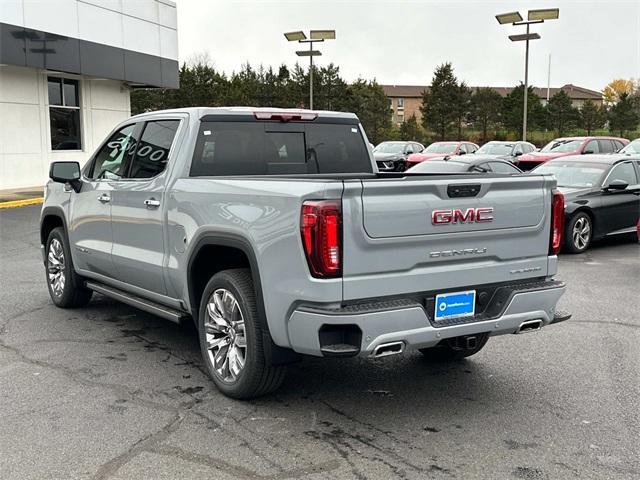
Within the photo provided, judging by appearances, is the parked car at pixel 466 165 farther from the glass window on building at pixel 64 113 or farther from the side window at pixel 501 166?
the glass window on building at pixel 64 113

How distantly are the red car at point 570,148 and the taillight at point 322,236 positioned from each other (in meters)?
18.3

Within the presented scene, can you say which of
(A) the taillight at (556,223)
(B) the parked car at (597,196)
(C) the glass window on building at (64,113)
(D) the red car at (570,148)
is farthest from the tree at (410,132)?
(A) the taillight at (556,223)

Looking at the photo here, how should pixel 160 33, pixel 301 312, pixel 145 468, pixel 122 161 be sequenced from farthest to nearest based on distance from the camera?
pixel 160 33, pixel 122 161, pixel 301 312, pixel 145 468

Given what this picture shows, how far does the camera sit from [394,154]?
2877 cm

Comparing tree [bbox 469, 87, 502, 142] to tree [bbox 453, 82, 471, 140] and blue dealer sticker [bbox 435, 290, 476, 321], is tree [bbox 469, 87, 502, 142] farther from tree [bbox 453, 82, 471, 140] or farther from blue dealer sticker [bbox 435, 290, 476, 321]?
blue dealer sticker [bbox 435, 290, 476, 321]

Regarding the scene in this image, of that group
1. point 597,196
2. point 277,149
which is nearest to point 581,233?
point 597,196

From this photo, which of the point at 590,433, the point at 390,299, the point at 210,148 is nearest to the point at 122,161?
the point at 210,148

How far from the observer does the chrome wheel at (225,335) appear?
179 inches

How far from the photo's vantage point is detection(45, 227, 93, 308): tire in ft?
23.0

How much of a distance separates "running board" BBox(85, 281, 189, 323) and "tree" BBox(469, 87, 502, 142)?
59.6 metres

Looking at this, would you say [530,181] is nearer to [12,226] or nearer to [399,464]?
[399,464]

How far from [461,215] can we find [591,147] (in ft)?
66.4

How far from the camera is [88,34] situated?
74.3 ft

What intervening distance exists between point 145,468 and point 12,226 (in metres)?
11.8
